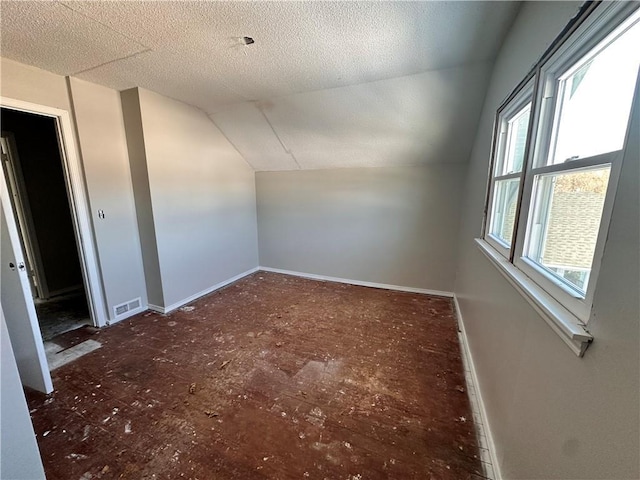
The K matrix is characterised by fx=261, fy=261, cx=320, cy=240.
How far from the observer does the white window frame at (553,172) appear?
722 mm

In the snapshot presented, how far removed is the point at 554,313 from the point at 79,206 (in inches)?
137

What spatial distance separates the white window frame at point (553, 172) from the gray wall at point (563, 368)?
2.1 inches

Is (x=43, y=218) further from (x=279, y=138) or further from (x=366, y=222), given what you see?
(x=366, y=222)

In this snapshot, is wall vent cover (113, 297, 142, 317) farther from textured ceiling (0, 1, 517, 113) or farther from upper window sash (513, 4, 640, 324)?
upper window sash (513, 4, 640, 324)

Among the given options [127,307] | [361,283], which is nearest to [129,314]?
[127,307]

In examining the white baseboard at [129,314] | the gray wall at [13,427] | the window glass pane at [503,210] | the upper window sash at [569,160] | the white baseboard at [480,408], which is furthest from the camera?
the white baseboard at [129,314]

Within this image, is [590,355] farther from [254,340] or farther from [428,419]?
[254,340]

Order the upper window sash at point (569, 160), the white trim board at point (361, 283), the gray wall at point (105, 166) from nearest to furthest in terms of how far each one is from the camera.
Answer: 1. the upper window sash at point (569, 160)
2. the gray wall at point (105, 166)
3. the white trim board at point (361, 283)

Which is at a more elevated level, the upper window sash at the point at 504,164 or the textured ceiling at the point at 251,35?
the textured ceiling at the point at 251,35

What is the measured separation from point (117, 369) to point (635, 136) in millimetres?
3050

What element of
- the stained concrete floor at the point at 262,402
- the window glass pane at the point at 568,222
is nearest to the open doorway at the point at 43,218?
the stained concrete floor at the point at 262,402

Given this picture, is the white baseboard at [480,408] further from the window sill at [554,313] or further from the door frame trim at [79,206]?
the door frame trim at [79,206]

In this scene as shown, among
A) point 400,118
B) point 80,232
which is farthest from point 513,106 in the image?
point 80,232

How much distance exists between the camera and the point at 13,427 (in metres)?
1.06
